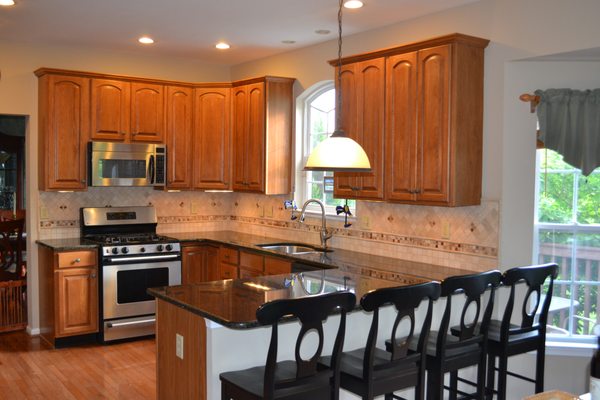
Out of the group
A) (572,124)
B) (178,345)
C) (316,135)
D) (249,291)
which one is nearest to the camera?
(178,345)

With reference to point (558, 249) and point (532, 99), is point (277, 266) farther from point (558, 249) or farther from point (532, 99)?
point (532, 99)

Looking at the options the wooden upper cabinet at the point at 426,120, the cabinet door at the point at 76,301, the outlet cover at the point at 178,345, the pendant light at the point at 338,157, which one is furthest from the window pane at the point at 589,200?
the cabinet door at the point at 76,301

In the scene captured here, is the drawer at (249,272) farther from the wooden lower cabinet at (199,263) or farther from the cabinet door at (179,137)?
the cabinet door at (179,137)

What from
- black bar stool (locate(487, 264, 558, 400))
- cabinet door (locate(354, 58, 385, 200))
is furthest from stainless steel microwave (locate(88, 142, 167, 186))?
black bar stool (locate(487, 264, 558, 400))

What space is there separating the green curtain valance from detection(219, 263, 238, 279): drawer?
9.55 ft

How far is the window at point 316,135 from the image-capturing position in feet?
18.5

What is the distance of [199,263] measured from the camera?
19.7ft

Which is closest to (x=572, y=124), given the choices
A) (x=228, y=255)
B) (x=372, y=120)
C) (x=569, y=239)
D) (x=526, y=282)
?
(x=569, y=239)

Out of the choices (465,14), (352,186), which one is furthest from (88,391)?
(465,14)

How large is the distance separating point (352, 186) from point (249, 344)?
2041 mm

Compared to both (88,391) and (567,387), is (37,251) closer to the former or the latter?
(88,391)

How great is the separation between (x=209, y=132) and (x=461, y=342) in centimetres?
383

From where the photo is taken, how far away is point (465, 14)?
4273mm

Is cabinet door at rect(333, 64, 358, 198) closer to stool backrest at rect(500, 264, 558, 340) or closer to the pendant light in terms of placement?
the pendant light
